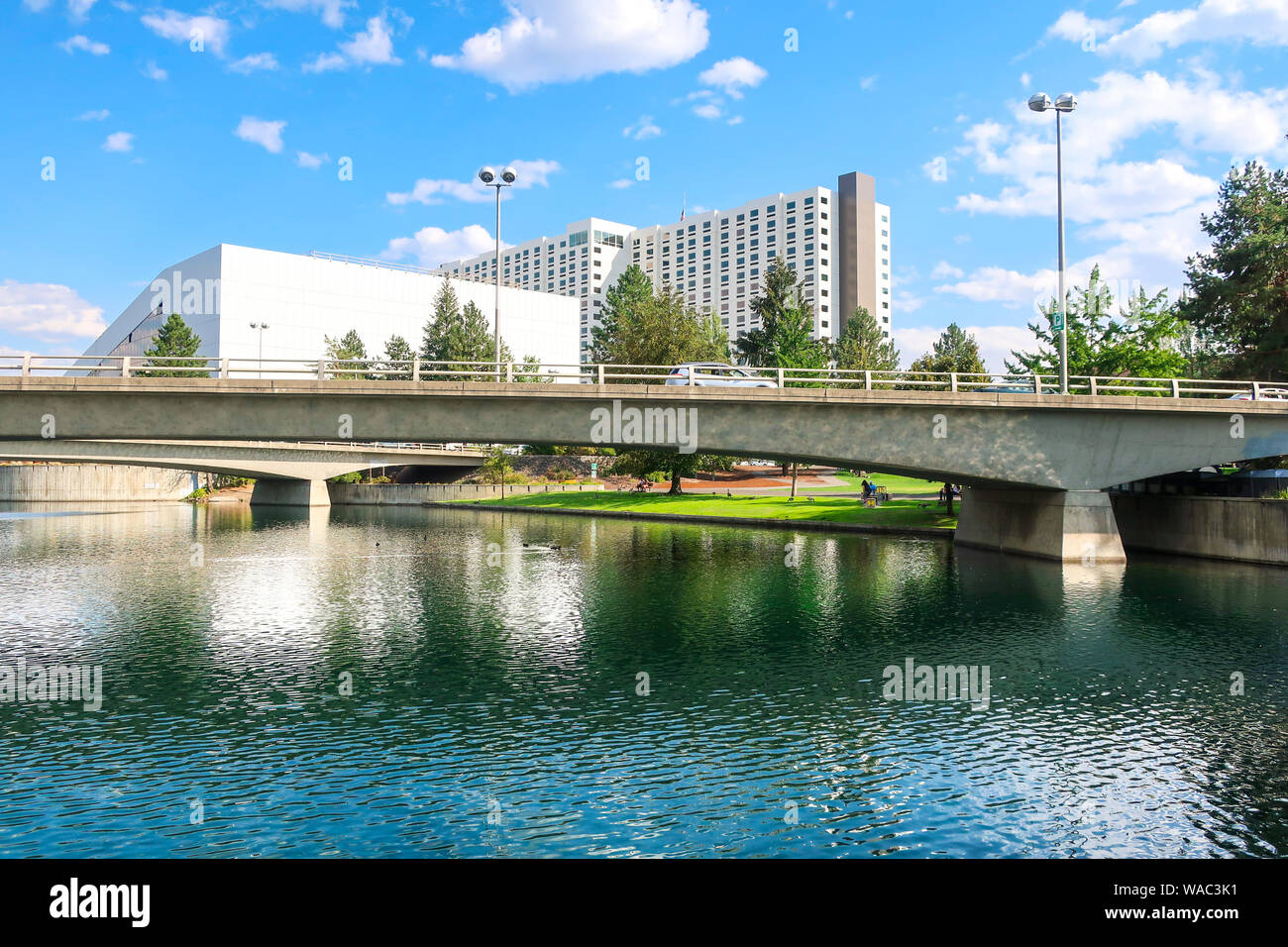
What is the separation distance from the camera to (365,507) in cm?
9250

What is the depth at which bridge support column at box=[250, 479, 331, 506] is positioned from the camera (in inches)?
3386

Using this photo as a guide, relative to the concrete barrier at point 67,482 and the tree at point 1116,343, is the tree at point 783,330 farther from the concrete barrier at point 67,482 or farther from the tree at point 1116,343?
the concrete barrier at point 67,482

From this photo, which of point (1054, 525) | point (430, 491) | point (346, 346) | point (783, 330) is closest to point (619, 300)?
point (346, 346)

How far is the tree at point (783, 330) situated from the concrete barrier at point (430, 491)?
24081 millimetres

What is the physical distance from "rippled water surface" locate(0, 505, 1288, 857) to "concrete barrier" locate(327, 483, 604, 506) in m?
59.5

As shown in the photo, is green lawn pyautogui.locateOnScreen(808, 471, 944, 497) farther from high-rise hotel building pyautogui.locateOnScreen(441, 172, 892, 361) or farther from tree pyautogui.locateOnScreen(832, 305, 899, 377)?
high-rise hotel building pyautogui.locateOnScreen(441, 172, 892, 361)

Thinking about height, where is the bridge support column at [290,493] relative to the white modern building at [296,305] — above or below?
below

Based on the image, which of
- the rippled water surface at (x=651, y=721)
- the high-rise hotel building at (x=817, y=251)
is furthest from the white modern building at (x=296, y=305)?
the rippled water surface at (x=651, y=721)

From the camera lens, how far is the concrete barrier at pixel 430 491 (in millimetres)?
91188

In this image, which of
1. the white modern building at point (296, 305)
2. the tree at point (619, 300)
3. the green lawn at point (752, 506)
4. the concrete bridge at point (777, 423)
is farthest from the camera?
the tree at point (619, 300)

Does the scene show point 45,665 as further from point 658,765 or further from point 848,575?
point 848,575

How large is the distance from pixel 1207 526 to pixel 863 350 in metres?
77.7
